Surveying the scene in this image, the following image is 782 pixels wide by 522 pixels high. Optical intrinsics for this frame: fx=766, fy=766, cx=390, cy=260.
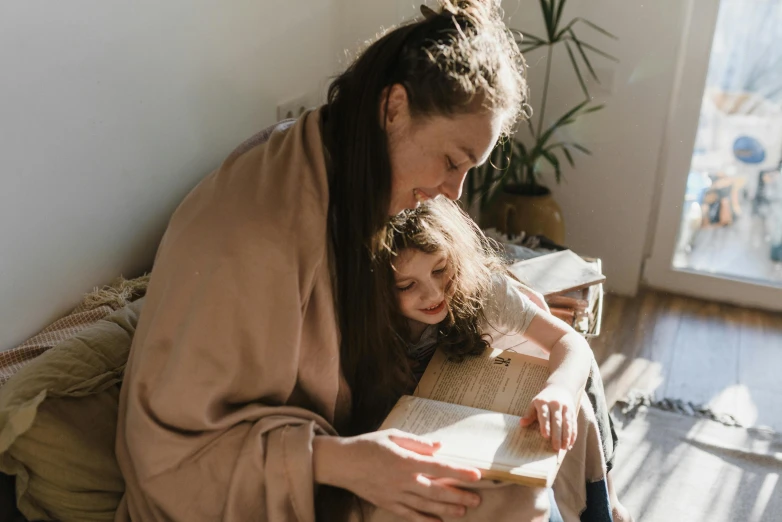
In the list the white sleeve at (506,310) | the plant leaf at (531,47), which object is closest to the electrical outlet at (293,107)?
the plant leaf at (531,47)

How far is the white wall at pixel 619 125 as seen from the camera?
258 centimetres

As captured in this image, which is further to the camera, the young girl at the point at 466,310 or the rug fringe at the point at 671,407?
the rug fringe at the point at 671,407

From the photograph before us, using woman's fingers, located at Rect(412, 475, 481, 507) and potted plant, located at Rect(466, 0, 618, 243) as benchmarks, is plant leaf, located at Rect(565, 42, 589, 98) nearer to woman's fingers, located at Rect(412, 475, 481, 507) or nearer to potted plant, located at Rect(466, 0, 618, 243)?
potted plant, located at Rect(466, 0, 618, 243)

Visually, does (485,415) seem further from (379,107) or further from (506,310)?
(379,107)

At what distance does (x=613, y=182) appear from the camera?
9.08 ft

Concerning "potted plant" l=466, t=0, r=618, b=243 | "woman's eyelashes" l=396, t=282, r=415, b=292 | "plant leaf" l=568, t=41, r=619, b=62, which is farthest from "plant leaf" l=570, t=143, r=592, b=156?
"woman's eyelashes" l=396, t=282, r=415, b=292

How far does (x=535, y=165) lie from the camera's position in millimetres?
2764

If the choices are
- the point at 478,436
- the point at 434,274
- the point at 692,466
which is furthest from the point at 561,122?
the point at 478,436

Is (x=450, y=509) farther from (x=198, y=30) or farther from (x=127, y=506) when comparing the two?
(x=198, y=30)

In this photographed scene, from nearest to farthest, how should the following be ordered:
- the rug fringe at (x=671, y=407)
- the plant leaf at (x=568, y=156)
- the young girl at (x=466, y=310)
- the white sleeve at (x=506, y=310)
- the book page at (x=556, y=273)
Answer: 1. the young girl at (x=466, y=310)
2. the white sleeve at (x=506, y=310)
3. the book page at (x=556, y=273)
4. the rug fringe at (x=671, y=407)
5. the plant leaf at (x=568, y=156)

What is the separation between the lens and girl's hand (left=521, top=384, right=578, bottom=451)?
44.6 inches

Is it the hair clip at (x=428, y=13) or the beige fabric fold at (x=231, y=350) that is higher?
the hair clip at (x=428, y=13)

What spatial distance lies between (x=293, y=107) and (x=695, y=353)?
1526mm

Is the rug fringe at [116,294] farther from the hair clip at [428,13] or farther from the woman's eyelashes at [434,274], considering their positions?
the hair clip at [428,13]
